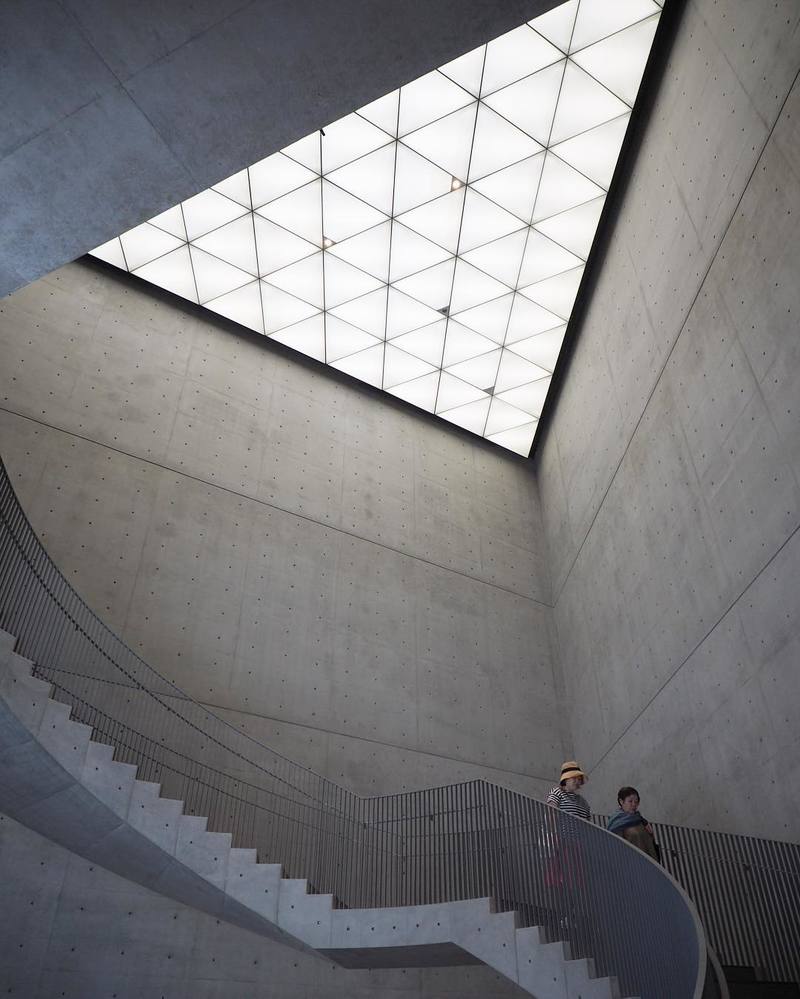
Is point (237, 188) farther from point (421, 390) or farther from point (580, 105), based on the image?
point (580, 105)

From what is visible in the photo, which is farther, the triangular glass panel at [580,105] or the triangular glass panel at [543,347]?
the triangular glass panel at [543,347]

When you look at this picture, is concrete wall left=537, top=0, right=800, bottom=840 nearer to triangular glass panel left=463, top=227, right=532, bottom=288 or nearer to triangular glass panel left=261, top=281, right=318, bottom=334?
triangular glass panel left=463, top=227, right=532, bottom=288

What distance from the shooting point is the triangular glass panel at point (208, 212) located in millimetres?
32406

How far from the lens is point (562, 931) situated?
1566 centimetres

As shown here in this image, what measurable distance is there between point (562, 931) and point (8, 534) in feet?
49.6

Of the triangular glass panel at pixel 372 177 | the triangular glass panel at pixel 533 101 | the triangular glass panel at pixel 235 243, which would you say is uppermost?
the triangular glass panel at pixel 533 101

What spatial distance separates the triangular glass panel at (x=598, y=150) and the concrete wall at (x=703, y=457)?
1703mm

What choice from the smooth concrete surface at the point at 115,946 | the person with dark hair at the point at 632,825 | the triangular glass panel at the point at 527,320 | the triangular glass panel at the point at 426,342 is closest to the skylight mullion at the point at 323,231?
the triangular glass panel at the point at 426,342

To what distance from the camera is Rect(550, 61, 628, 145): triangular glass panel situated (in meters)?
29.5

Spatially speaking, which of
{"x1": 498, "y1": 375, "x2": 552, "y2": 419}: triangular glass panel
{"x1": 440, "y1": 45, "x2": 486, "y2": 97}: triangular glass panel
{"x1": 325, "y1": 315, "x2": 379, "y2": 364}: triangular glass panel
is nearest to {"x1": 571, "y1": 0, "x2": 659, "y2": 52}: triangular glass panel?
{"x1": 440, "y1": 45, "x2": 486, "y2": 97}: triangular glass panel

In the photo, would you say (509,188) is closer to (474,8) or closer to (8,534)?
(474,8)

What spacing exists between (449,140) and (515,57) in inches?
148

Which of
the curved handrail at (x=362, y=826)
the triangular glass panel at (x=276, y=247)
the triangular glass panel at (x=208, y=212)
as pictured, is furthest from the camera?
the triangular glass panel at (x=276, y=247)

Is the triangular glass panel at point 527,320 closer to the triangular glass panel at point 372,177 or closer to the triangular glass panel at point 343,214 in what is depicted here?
the triangular glass panel at point 343,214
